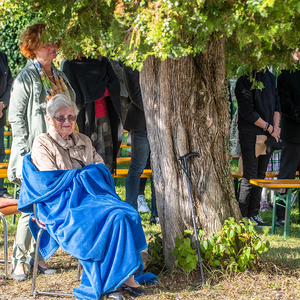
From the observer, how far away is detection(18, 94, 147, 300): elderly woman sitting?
121 inches

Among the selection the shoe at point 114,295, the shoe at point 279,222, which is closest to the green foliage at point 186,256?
the shoe at point 114,295

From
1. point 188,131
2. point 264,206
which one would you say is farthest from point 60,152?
point 264,206

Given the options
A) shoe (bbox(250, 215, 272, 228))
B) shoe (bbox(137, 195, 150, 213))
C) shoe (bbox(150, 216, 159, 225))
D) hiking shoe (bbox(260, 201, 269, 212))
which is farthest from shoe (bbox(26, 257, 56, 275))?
hiking shoe (bbox(260, 201, 269, 212))

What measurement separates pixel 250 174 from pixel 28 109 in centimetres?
282

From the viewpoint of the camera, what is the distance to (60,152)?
349 cm

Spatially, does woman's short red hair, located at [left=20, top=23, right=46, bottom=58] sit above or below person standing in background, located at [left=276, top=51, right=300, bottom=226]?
above

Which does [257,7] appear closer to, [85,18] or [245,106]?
[85,18]

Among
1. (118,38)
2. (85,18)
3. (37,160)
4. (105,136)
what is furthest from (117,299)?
(105,136)

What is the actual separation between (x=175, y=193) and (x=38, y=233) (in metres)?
1.11

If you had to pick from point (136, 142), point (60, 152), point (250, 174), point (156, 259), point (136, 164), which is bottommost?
point (156, 259)

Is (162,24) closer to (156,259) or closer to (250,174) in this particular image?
(156,259)

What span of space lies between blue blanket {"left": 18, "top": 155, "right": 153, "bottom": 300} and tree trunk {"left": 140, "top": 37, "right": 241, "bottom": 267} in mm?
537

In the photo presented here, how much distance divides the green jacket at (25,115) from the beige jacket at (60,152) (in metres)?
0.36

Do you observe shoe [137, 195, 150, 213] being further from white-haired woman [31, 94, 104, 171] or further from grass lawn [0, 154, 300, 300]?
white-haired woman [31, 94, 104, 171]
